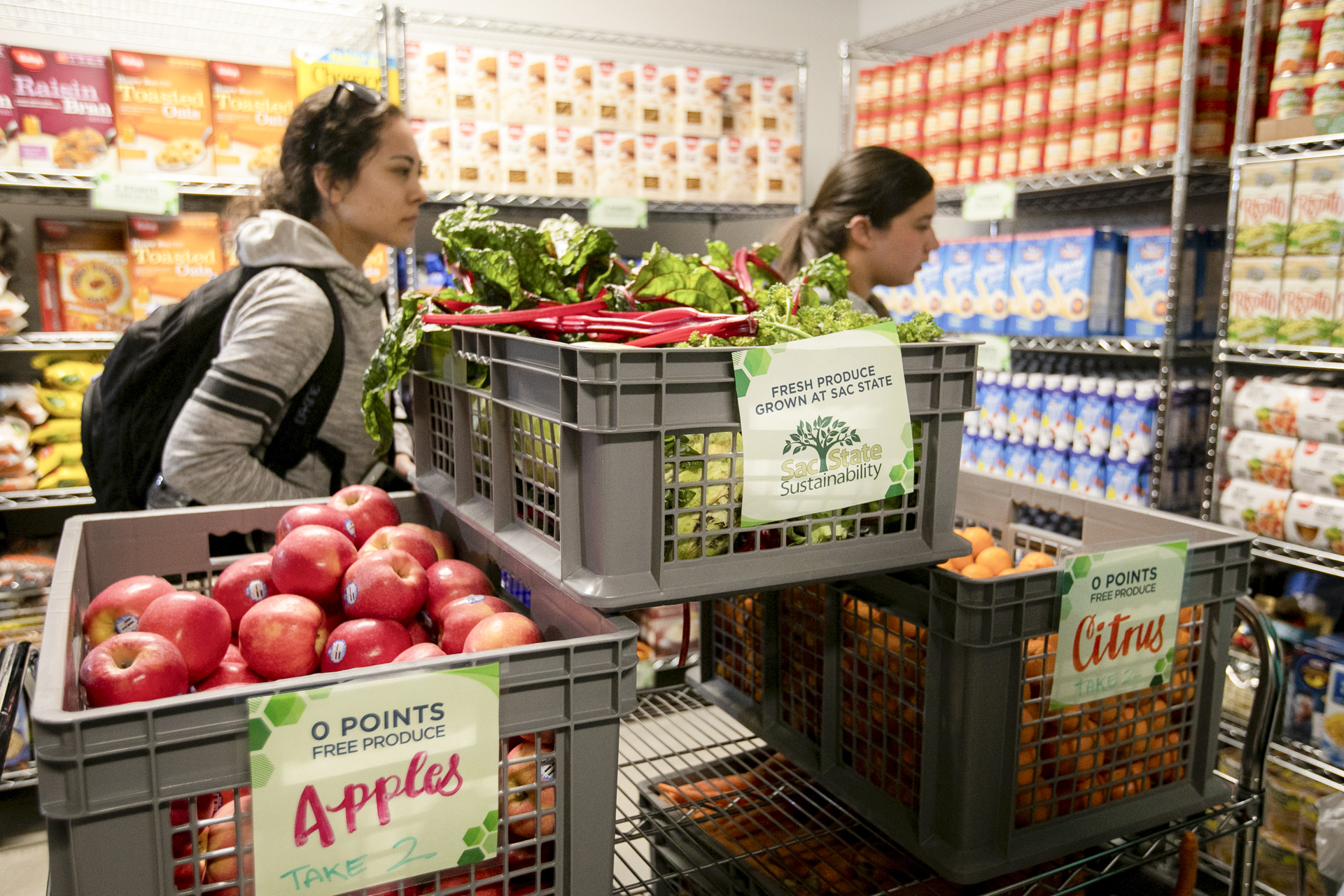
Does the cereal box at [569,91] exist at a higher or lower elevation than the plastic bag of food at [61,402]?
higher

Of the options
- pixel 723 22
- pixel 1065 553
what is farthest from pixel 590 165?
pixel 1065 553

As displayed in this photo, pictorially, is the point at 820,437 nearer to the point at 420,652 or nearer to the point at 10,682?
the point at 420,652

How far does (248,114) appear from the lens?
2.89m

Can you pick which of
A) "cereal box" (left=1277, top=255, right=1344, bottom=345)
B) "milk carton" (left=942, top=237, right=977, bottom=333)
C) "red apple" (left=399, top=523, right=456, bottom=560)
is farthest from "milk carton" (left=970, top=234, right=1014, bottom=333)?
"red apple" (left=399, top=523, right=456, bottom=560)

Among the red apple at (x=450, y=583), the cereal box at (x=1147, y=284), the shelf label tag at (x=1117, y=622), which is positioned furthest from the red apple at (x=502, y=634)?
the cereal box at (x=1147, y=284)

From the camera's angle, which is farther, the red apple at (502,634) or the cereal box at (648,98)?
the cereal box at (648,98)

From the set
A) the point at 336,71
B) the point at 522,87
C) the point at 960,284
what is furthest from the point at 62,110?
the point at 960,284

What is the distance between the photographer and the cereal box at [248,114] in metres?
2.86

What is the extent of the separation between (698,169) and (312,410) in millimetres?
2161

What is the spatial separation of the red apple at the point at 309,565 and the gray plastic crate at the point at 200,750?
20cm

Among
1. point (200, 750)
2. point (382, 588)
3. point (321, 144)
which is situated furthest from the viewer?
point (321, 144)

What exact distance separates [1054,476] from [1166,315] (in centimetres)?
61

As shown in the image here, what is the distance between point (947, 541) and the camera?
3.30ft

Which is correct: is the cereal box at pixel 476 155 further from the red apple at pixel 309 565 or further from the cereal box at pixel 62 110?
the red apple at pixel 309 565
